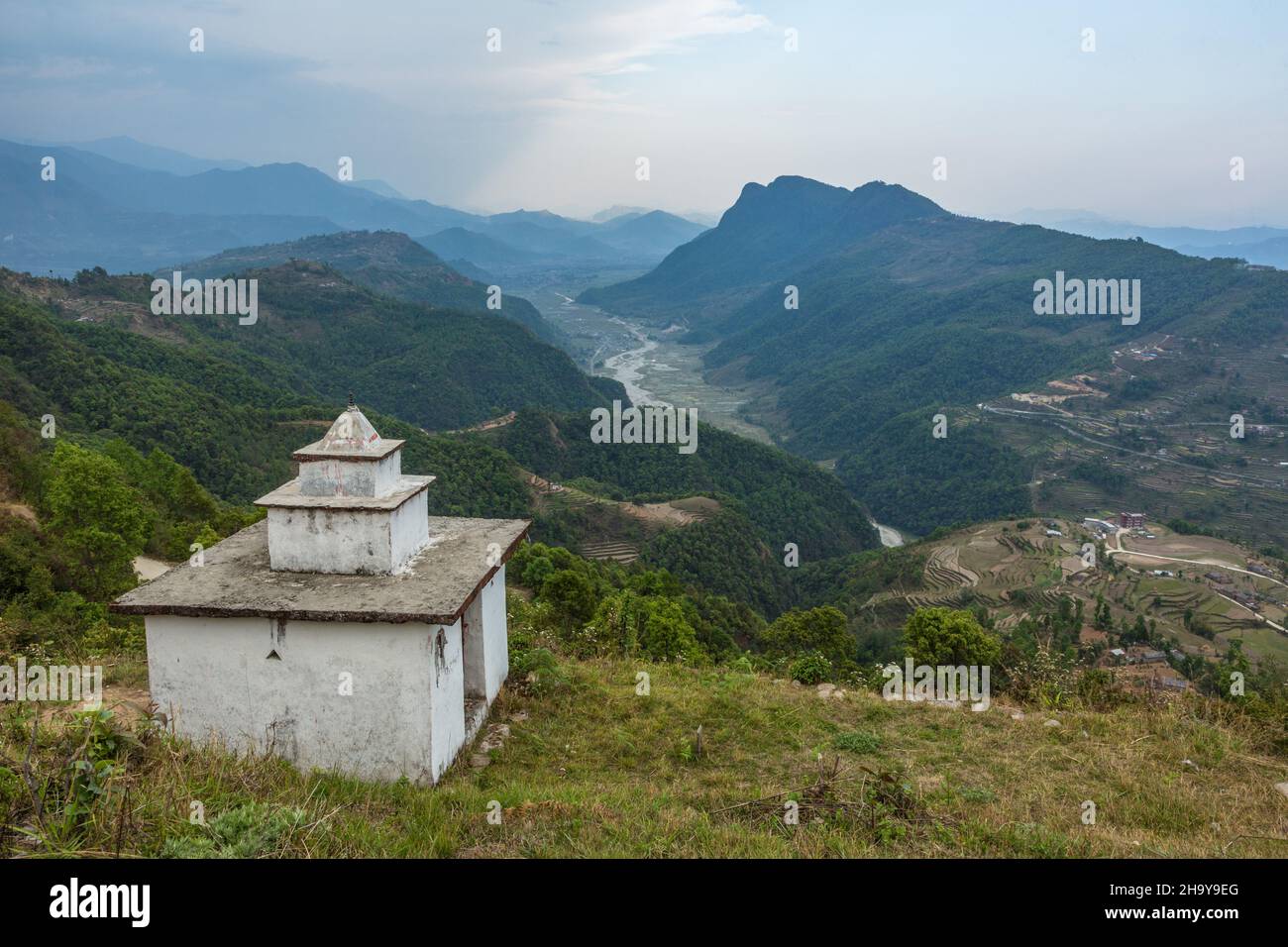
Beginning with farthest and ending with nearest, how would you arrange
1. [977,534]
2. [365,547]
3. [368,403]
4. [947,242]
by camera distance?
1. [947,242]
2. [368,403]
3. [977,534]
4. [365,547]

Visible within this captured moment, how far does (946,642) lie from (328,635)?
45.3 feet

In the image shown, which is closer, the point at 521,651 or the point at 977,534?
the point at 521,651

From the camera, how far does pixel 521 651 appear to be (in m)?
11.6

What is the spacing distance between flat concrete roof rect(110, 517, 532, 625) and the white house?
0.07 ft

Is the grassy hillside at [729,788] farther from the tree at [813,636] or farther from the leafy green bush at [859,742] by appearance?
the tree at [813,636]

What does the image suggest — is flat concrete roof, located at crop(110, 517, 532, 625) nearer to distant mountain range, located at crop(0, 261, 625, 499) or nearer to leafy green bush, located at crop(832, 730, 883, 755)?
leafy green bush, located at crop(832, 730, 883, 755)

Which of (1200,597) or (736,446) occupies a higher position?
(736,446)

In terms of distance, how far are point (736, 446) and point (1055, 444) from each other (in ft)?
106

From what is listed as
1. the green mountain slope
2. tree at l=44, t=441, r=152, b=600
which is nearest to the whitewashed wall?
tree at l=44, t=441, r=152, b=600

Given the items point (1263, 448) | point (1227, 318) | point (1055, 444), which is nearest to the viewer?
point (1263, 448)

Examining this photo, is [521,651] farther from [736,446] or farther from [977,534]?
[736,446]

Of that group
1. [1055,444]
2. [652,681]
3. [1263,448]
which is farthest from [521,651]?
[1263,448]

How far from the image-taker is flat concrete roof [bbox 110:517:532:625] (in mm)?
7742

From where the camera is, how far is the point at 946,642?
17.3 m
